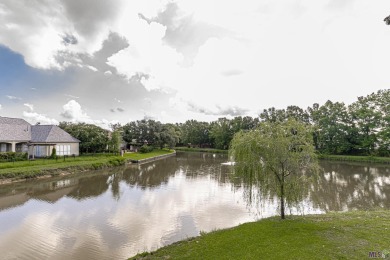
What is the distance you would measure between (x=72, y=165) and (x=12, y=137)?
36.4 ft

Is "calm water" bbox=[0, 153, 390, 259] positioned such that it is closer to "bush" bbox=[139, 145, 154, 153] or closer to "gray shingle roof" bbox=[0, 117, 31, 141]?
"gray shingle roof" bbox=[0, 117, 31, 141]

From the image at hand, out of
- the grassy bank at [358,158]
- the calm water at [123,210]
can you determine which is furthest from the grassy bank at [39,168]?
the grassy bank at [358,158]

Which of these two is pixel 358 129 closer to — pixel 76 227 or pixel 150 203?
Answer: pixel 150 203

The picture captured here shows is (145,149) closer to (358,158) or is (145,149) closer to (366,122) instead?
(358,158)

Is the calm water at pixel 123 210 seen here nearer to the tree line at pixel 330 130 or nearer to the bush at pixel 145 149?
the tree line at pixel 330 130

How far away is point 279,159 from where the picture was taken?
9.77 meters

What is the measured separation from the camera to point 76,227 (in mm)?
10930

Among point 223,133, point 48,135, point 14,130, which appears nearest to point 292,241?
point 48,135

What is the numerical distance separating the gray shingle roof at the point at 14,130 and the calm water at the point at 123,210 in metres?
13.2

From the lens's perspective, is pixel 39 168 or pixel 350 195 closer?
pixel 350 195

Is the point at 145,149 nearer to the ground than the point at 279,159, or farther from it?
farther from it

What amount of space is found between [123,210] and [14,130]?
2640cm

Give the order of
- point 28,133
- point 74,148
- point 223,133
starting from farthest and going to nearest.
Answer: point 223,133, point 74,148, point 28,133

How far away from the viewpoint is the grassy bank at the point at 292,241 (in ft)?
22.3
